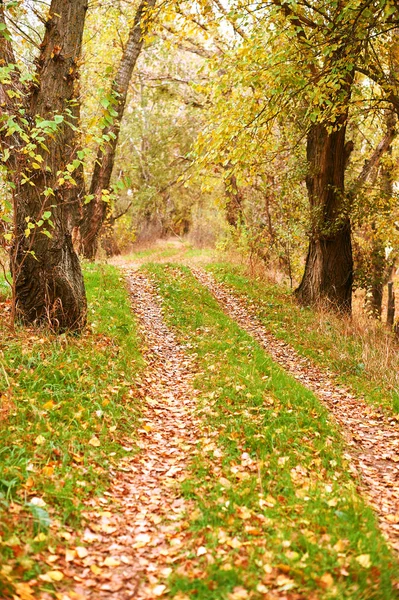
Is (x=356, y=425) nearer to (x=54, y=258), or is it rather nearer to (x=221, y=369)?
(x=221, y=369)

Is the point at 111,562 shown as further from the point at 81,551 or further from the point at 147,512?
the point at 147,512

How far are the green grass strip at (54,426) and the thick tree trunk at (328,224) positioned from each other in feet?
21.1

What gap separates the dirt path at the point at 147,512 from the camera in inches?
155

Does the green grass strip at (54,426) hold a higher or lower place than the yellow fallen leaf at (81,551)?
higher

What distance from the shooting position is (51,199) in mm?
7746

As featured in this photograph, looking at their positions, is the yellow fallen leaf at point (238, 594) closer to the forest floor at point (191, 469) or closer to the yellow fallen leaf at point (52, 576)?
the forest floor at point (191, 469)

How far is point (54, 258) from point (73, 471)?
3.77m

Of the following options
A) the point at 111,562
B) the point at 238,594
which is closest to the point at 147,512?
the point at 111,562

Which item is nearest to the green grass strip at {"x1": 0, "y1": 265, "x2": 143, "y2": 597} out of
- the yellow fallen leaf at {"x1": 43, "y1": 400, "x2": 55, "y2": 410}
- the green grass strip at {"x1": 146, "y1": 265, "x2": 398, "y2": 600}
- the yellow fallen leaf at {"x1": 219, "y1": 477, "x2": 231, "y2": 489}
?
the yellow fallen leaf at {"x1": 43, "y1": 400, "x2": 55, "y2": 410}

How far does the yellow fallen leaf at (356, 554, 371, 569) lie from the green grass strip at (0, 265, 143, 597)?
2.30 m

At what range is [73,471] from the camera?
508 centimetres

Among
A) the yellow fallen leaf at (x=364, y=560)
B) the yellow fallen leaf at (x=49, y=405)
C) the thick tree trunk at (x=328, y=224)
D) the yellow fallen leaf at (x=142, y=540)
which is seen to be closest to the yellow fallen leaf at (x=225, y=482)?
the yellow fallen leaf at (x=142, y=540)

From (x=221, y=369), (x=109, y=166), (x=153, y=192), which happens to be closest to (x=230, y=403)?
(x=221, y=369)

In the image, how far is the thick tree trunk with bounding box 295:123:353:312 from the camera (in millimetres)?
13180
